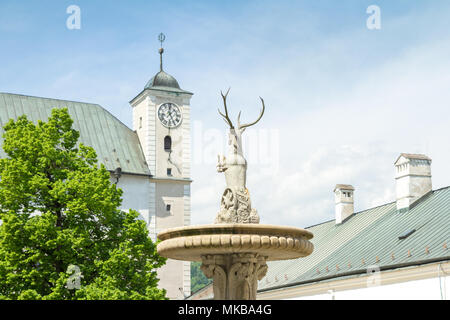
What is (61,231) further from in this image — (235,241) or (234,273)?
(235,241)

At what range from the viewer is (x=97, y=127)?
5009 cm

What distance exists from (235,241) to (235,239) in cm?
4

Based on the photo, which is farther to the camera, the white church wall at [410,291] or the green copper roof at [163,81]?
the green copper roof at [163,81]

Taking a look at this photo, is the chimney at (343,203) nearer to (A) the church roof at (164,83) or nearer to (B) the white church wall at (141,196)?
(B) the white church wall at (141,196)

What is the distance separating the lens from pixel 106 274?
968 inches

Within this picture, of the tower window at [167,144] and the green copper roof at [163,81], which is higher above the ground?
the green copper roof at [163,81]

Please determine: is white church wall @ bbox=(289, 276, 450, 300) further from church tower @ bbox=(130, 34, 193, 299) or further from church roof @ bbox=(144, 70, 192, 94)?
church roof @ bbox=(144, 70, 192, 94)

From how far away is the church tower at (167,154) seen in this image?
48656 millimetres

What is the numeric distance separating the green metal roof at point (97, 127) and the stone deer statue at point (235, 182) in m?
31.4

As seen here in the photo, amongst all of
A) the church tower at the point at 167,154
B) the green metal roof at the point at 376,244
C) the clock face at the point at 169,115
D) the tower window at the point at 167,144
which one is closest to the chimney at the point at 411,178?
the green metal roof at the point at 376,244

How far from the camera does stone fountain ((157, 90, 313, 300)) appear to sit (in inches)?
570

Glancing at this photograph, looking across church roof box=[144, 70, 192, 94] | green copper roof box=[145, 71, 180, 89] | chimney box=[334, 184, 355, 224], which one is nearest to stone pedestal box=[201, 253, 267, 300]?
chimney box=[334, 184, 355, 224]

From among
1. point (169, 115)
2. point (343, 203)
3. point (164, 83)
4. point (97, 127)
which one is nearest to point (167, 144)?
point (169, 115)
